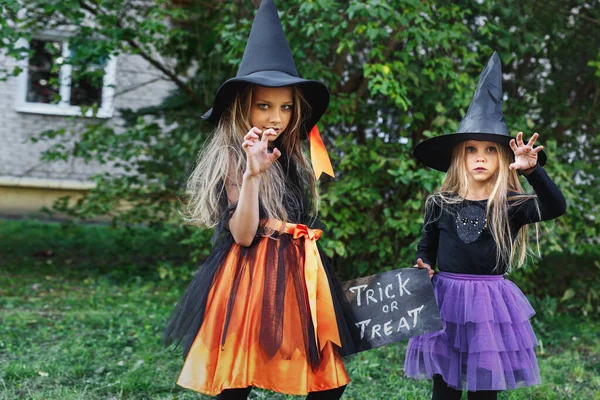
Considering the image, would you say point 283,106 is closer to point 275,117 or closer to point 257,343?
point 275,117

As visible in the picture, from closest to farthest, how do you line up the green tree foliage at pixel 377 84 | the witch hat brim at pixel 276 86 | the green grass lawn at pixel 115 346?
1. the witch hat brim at pixel 276 86
2. the green grass lawn at pixel 115 346
3. the green tree foliage at pixel 377 84

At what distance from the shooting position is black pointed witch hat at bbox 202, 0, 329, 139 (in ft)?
8.35

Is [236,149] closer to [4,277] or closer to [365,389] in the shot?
[365,389]

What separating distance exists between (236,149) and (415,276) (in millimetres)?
853

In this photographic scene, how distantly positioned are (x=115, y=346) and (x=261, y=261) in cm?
247

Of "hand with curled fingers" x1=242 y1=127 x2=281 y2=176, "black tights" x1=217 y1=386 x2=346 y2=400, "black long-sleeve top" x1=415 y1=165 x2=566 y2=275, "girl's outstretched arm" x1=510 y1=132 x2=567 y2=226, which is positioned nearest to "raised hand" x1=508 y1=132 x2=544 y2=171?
"girl's outstretched arm" x1=510 y1=132 x2=567 y2=226

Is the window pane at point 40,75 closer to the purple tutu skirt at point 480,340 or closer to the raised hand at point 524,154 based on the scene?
the purple tutu skirt at point 480,340

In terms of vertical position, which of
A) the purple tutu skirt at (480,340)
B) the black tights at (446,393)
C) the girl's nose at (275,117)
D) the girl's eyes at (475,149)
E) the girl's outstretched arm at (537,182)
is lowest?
the black tights at (446,393)

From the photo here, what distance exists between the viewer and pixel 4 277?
6.78 m

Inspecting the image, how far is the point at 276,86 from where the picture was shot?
7.86ft

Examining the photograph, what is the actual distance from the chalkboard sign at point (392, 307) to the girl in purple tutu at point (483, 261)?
0.95ft

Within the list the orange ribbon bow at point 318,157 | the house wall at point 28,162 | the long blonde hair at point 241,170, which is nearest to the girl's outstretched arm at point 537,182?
the orange ribbon bow at point 318,157

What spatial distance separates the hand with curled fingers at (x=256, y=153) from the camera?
7.47 feet
